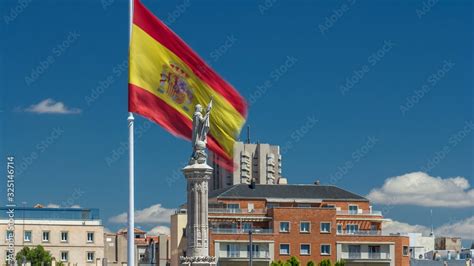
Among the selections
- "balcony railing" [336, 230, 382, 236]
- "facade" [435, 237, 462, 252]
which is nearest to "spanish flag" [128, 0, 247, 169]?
"balcony railing" [336, 230, 382, 236]

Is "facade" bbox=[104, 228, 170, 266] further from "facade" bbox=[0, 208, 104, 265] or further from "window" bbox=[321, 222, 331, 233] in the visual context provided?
"window" bbox=[321, 222, 331, 233]

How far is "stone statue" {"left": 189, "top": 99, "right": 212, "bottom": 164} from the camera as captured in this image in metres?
35.8

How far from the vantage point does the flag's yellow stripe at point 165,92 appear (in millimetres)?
32938

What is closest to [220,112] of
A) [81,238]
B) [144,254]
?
[81,238]

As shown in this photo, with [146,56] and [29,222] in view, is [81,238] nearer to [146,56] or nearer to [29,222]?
[29,222]

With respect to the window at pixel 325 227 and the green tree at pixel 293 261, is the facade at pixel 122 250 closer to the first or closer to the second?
the window at pixel 325 227

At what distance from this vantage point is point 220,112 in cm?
3628

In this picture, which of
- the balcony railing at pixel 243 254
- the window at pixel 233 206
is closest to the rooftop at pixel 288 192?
the window at pixel 233 206

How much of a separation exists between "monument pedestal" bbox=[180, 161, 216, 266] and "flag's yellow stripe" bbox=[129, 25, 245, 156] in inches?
108

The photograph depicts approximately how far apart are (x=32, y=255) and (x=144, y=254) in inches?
1508

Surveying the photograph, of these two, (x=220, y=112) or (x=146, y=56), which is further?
(x=220, y=112)

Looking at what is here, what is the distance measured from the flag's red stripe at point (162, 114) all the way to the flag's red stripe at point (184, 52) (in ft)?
4.37

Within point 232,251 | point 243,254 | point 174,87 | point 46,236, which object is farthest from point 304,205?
point 174,87

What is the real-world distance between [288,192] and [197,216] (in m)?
91.8
